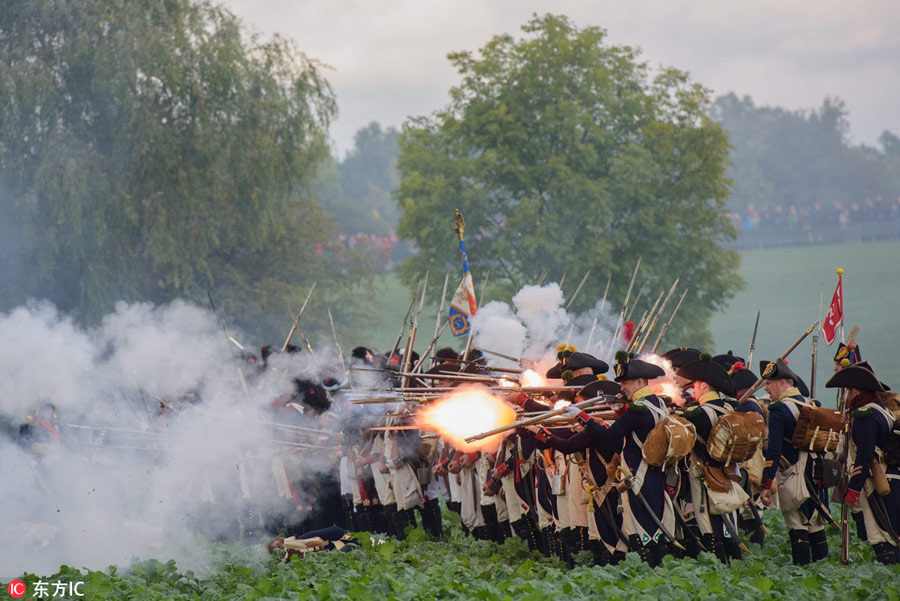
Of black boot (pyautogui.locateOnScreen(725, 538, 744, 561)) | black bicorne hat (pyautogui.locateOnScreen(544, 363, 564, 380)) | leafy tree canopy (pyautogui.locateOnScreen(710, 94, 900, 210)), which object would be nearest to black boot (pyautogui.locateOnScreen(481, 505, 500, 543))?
black bicorne hat (pyautogui.locateOnScreen(544, 363, 564, 380))

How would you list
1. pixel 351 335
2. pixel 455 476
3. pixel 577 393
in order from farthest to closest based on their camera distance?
pixel 351 335
pixel 455 476
pixel 577 393

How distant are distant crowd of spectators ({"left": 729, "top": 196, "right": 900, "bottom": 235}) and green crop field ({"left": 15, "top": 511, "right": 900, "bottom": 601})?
63.9m

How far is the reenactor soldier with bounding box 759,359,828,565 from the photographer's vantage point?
8.73 meters

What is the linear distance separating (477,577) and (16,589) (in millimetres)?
3885

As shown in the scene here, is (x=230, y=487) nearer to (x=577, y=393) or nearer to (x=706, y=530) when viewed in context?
(x=577, y=393)

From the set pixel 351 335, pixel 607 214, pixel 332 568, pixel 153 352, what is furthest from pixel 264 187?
pixel 332 568

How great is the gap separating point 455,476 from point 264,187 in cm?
1751

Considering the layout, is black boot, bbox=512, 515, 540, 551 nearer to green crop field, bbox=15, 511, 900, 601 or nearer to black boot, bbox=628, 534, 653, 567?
green crop field, bbox=15, 511, 900, 601

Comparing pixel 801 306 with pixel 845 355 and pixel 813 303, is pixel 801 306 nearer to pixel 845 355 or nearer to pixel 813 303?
pixel 813 303

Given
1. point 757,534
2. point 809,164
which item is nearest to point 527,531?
point 757,534

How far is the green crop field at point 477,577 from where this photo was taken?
728cm

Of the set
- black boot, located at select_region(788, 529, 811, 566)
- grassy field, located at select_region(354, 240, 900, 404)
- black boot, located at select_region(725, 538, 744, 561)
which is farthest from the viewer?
grassy field, located at select_region(354, 240, 900, 404)

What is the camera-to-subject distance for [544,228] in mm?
27391

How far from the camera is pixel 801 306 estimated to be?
5191 cm
